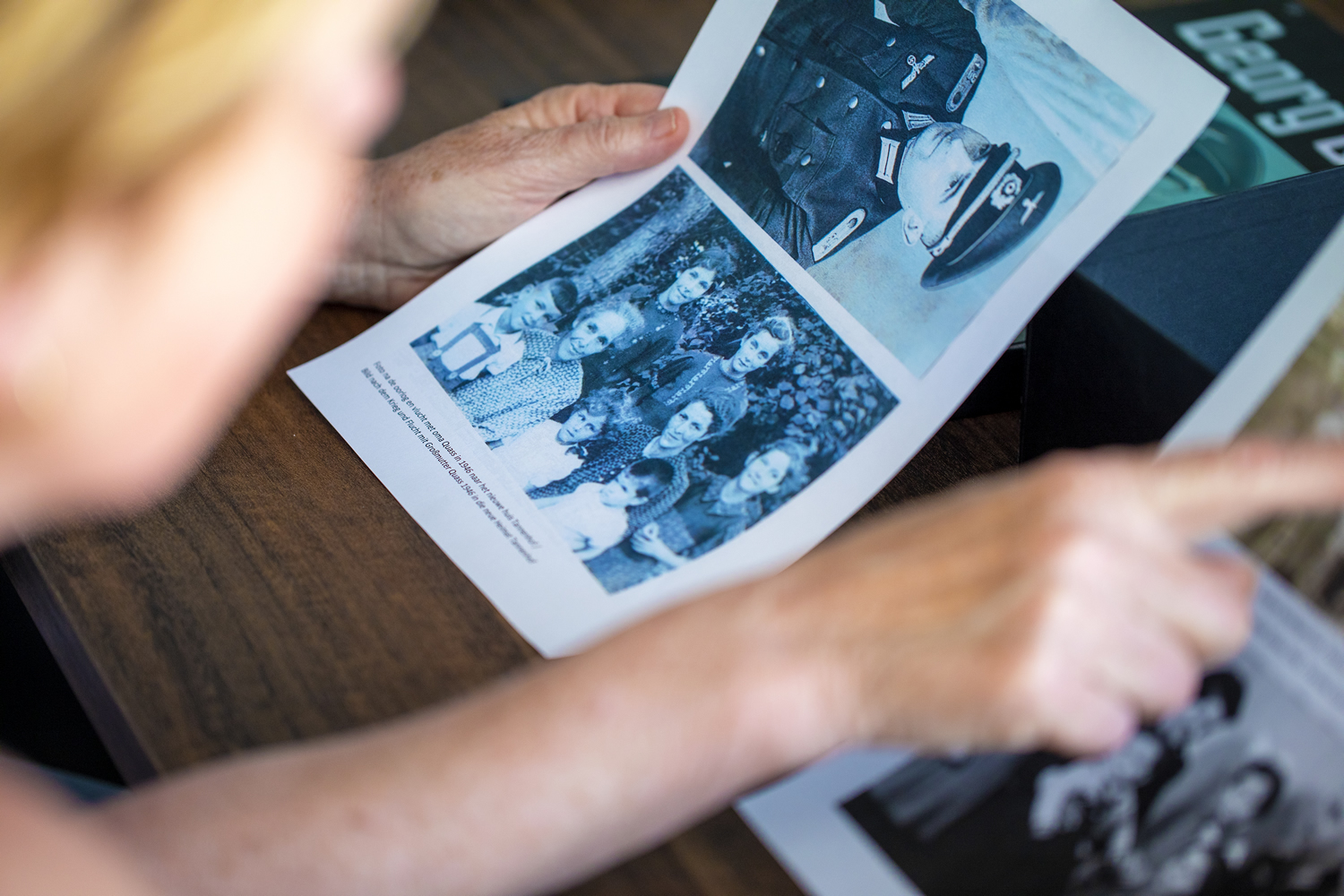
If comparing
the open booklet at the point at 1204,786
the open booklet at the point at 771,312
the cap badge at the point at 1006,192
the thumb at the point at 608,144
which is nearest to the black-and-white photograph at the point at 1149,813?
the open booklet at the point at 1204,786

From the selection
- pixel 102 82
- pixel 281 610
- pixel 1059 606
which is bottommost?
pixel 281 610

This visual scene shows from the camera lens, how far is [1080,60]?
20.6 inches

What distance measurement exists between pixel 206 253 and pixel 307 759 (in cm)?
19

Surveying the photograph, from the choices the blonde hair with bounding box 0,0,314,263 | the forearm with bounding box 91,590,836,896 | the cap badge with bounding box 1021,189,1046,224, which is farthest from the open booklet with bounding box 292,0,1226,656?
the blonde hair with bounding box 0,0,314,263

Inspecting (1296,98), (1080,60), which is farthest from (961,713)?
(1296,98)

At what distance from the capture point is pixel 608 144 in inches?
26.3

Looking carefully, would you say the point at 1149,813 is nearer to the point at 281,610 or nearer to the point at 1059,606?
the point at 1059,606

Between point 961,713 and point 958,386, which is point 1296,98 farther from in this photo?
point 961,713

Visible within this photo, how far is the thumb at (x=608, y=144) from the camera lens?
0.66 meters

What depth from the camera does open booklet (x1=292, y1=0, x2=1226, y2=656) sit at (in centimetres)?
52

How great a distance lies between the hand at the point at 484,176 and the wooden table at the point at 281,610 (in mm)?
117

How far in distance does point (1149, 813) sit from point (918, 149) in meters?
0.34

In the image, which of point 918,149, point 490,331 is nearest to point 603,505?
point 490,331

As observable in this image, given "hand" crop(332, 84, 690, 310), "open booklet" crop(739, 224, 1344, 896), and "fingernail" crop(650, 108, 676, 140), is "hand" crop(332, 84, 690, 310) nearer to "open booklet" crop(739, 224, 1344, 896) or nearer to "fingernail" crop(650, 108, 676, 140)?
"fingernail" crop(650, 108, 676, 140)
